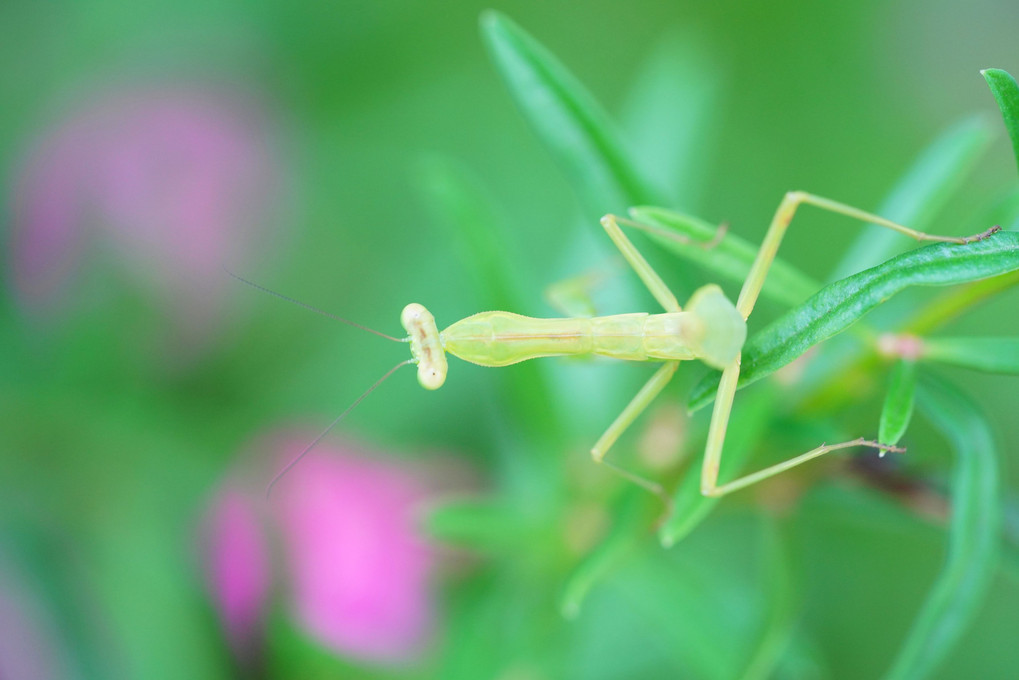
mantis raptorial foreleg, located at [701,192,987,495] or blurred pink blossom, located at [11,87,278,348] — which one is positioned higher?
blurred pink blossom, located at [11,87,278,348]

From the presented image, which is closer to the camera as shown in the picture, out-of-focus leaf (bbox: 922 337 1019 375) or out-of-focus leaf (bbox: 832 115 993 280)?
out-of-focus leaf (bbox: 922 337 1019 375)

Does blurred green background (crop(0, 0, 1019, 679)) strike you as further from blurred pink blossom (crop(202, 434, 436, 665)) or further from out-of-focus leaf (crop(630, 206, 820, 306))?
out-of-focus leaf (crop(630, 206, 820, 306))

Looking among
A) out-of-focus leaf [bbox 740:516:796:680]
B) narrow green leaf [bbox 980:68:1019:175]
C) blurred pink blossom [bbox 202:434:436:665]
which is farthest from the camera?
blurred pink blossom [bbox 202:434:436:665]

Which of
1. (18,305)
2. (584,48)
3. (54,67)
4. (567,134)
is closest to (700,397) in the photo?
(567,134)

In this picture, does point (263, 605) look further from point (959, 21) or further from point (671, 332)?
point (959, 21)

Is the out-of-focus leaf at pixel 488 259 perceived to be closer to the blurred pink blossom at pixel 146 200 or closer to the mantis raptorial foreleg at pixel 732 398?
the mantis raptorial foreleg at pixel 732 398

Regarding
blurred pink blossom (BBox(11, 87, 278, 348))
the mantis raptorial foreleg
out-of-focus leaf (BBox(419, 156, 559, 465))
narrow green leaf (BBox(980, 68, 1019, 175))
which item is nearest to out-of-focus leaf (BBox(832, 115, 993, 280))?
the mantis raptorial foreleg
